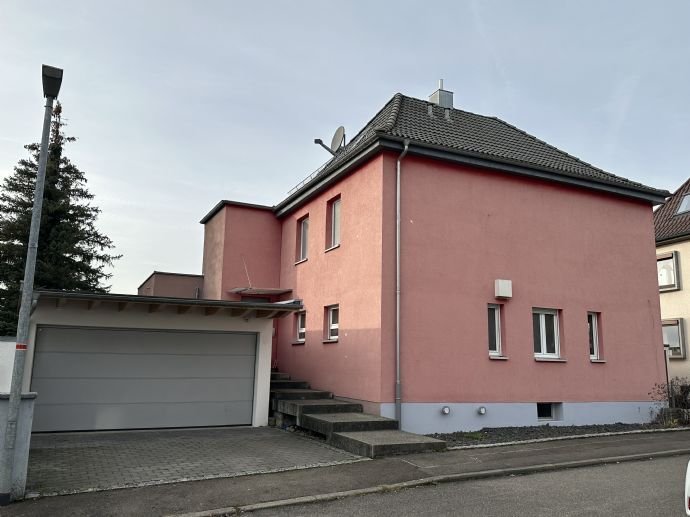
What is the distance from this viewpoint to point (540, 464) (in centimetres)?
838

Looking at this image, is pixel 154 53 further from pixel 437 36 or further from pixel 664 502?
A: pixel 664 502

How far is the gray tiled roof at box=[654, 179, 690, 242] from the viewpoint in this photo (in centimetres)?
2084

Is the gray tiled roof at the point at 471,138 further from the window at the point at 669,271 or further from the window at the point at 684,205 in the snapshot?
the window at the point at 684,205

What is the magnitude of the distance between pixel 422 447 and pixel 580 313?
6224 mm

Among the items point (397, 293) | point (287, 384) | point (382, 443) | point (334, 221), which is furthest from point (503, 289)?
point (287, 384)

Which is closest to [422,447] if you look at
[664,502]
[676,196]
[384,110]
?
[664,502]

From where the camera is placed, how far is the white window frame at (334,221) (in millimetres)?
14461

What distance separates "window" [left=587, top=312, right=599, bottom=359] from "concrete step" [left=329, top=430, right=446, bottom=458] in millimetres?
6059

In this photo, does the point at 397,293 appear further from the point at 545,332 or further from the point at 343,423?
the point at 545,332

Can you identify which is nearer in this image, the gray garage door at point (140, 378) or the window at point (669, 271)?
the gray garage door at point (140, 378)

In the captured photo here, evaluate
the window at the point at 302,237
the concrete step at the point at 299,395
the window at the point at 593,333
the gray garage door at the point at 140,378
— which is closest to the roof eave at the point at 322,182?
the window at the point at 302,237

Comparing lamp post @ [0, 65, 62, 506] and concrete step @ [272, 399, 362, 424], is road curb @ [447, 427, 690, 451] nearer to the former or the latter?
concrete step @ [272, 399, 362, 424]

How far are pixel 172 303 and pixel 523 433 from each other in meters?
7.37

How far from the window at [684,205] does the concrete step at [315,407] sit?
56.2ft
